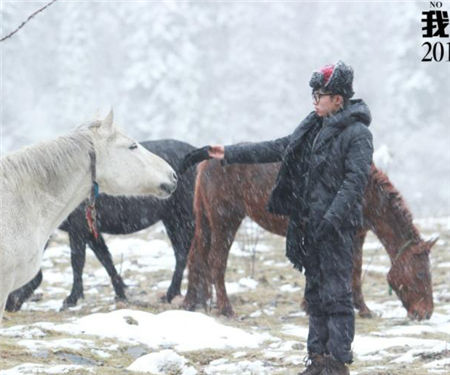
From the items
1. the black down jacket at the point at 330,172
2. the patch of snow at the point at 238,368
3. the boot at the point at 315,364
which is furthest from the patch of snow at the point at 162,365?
the black down jacket at the point at 330,172

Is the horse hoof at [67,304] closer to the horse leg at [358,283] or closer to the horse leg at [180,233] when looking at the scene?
the horse leg at [180,233]

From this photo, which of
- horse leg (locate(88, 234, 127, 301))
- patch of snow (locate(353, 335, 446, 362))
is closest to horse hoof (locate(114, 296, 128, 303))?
horse leg (locate(88, 234, 127, 301))

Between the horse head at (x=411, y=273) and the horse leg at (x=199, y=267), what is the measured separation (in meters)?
2.27

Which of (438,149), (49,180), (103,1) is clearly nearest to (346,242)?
(49,180)

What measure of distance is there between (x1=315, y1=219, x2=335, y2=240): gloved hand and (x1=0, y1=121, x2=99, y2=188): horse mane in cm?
159

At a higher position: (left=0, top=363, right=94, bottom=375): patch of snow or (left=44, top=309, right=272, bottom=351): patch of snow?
(left=0, top=363, right=94, bottom=375): patch of snow

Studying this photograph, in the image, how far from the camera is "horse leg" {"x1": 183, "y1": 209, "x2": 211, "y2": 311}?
9.21 m

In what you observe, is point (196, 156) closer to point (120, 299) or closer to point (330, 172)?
point (330, 172)

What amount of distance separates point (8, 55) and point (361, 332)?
109 ft

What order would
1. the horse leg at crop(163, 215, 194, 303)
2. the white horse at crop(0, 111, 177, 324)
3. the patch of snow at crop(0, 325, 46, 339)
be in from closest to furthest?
the white horse at crop(0, 111, 177, 324), the patch of snow at crop(0, 325, 46, 339), the horse leg at crop(163, 215, 194, 303)

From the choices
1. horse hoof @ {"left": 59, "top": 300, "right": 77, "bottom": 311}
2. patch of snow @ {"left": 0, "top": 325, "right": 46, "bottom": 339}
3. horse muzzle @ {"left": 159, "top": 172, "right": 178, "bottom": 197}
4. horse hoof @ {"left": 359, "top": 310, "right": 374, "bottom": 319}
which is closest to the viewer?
horse muzzle @ {"left": 159, "top": 172, "right": 178, "bottom": 197}

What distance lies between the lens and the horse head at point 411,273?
8312 millimetres

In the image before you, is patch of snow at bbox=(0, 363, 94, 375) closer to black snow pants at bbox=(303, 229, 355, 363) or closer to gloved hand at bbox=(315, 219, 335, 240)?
black snow pants at bbox=(303, 229, 355, 363)

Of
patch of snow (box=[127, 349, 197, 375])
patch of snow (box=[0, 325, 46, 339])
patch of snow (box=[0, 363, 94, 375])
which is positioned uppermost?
patch of snow (box=[0, 363, 94, 375])
